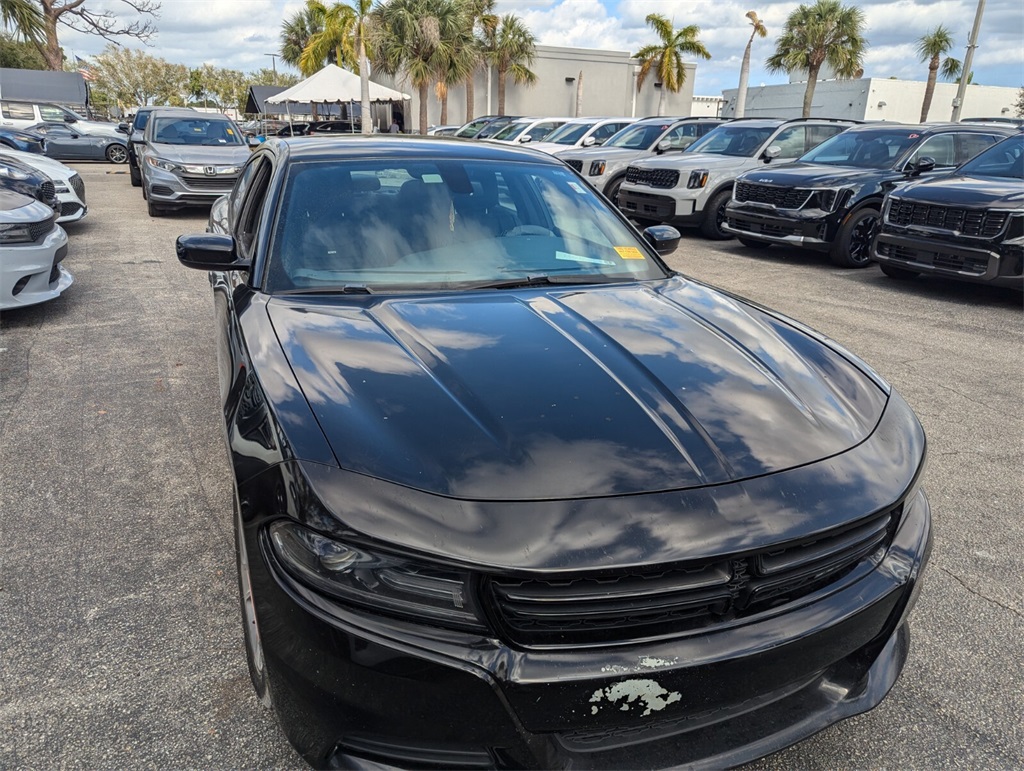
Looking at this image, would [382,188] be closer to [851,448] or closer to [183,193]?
[851,448]

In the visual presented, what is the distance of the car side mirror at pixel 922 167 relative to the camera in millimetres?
9148

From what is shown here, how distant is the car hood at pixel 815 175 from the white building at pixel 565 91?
27354 mm

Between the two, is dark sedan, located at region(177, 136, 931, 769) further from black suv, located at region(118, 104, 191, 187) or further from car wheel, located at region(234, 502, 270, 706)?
black suv, located at region(118, 104, 191, 187)

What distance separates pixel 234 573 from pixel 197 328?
368 centimetres

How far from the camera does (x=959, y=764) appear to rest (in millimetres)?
1979

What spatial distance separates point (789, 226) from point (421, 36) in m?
23.0

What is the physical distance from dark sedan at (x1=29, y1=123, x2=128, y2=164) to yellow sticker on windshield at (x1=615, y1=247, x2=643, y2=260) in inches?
842

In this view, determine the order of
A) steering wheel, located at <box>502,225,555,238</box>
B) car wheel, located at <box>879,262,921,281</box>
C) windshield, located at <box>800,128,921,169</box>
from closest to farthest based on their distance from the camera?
steering wheel, located at <box>502,225,555,238</box> < car wheel, located at <box>879,262,921,281</box> < windshield, located at <box>800,128,921,169</box>

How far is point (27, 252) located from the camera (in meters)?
5.72

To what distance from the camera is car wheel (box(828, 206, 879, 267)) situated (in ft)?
29.3

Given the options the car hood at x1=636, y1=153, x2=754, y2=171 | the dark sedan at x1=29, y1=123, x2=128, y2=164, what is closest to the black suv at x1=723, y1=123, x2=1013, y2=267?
the car hood at x1=636, y1=153, x2=754, y2=171

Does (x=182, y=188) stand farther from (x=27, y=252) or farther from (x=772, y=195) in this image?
(x=772, y=195)

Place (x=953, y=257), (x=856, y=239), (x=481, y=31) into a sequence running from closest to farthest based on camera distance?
(x=953, y=257)
(x=856, y=239)
(x=481, y=31)

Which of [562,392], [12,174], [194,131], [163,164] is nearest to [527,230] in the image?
[562,392]
